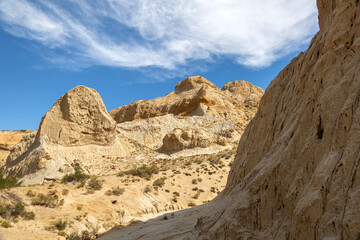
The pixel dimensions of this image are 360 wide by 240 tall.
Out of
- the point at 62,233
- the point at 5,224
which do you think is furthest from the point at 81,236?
the point at 5,224

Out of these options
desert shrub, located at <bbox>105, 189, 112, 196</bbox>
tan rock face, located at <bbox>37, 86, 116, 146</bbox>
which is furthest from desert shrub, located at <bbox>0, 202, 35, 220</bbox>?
tan rock face, located at <bbox>37, 86, 116, 146</bbox>

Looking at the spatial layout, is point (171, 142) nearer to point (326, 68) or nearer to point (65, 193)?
point (65, 193)

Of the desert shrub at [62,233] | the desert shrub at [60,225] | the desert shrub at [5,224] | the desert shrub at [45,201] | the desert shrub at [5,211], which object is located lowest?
the desert shrub at [62,233]

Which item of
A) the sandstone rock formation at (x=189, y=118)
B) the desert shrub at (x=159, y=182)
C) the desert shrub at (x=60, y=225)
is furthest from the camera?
the sandstone rock formation at (x=189, y=118)

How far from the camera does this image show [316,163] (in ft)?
16.5

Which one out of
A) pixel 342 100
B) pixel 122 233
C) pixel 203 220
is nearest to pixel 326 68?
pixel 342 100

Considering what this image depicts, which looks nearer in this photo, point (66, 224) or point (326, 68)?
point (326, 68)

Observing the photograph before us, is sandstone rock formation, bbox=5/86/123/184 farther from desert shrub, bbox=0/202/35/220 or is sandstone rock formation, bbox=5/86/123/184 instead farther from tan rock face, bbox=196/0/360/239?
tan rock face, bbox=196/0/360/239

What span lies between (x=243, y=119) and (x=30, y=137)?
36.0 m

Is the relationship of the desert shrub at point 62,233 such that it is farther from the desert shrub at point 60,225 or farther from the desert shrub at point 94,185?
the desert shrub at point 94,185

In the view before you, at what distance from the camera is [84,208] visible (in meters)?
15.2

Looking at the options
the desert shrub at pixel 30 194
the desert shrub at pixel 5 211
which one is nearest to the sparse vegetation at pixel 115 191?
the desert shrub at pixel 30 194

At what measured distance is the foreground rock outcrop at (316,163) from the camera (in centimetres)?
399

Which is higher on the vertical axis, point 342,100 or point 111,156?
point 111,156
